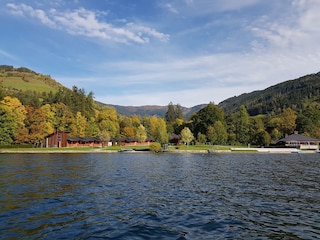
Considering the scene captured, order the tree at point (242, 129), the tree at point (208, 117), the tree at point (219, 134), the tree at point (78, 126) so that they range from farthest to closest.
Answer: the tree at point (242, 129) < the tree at point (208, 117) < the tree at point (219, 134) < the tree at point (78, 126)

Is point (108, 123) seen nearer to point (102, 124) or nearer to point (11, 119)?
point (102, 124)

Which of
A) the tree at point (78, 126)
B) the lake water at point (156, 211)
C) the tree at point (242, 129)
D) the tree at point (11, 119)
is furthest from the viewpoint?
the tree at point (242, 129)

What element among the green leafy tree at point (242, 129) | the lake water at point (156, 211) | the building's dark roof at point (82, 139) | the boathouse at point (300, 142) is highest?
the green leafy tree at point (242, 129)

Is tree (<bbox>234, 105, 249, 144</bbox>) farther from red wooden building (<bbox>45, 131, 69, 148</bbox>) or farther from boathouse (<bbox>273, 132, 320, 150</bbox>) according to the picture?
red wooden building (<bbox>45, 131, 69, 148</bbox>)

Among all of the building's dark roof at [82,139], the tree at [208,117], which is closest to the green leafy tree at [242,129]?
the tree at [208,117]

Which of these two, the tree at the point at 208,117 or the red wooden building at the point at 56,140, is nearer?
the red wooden building at the point at 56,140

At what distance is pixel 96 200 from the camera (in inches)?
803

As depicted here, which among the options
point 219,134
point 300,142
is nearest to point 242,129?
point 219,134

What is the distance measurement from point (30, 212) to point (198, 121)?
5640 inches

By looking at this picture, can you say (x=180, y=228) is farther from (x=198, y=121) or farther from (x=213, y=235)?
(x=198, y=121)

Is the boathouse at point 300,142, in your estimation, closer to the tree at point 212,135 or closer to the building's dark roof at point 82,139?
the tree at point 212,135

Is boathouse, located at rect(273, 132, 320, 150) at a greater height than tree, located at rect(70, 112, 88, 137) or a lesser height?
lesser

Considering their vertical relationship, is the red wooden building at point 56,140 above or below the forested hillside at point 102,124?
below

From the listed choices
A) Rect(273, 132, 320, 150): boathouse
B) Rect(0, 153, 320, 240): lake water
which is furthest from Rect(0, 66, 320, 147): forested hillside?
Rect(0, 153, 320, 240): lake water
